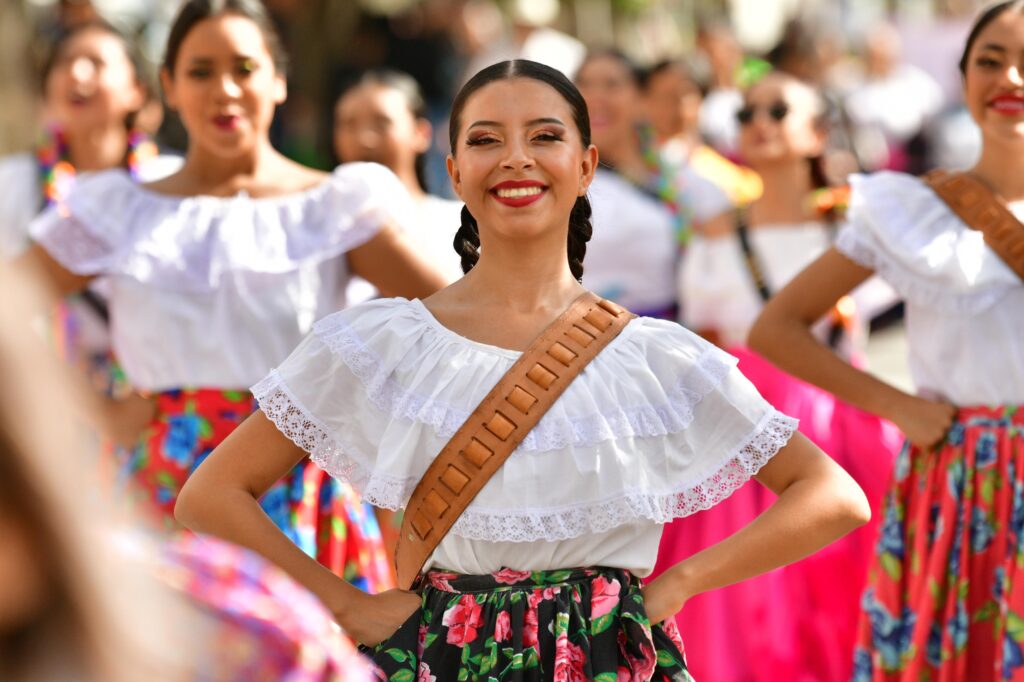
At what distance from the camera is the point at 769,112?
22.6 ft

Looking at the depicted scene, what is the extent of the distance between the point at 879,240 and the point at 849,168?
250 centimetres

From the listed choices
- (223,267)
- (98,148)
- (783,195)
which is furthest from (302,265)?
(783,195)

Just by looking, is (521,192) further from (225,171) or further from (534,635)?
(225,171)

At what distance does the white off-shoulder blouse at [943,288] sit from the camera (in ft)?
14.3

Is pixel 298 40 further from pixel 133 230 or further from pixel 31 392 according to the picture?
pixel 31 392

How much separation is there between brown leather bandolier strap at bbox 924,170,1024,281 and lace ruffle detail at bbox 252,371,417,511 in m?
1.94

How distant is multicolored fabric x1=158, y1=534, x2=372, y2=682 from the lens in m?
1.69

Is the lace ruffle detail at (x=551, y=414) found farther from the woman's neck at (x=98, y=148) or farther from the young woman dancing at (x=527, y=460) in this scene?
the woman's neck at (x=98, y=148)

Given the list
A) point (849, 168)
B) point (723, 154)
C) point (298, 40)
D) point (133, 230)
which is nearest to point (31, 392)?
point (133, 230)

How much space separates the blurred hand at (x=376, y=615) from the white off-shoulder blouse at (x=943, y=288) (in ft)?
6.13

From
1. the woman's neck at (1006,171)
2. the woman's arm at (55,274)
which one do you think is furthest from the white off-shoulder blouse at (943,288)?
the woman's arm at (55,274)

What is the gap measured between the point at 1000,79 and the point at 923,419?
91cm

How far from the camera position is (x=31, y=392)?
137cm

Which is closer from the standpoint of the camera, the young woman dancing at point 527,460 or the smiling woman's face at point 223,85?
the young woman dancing at point 527,460
